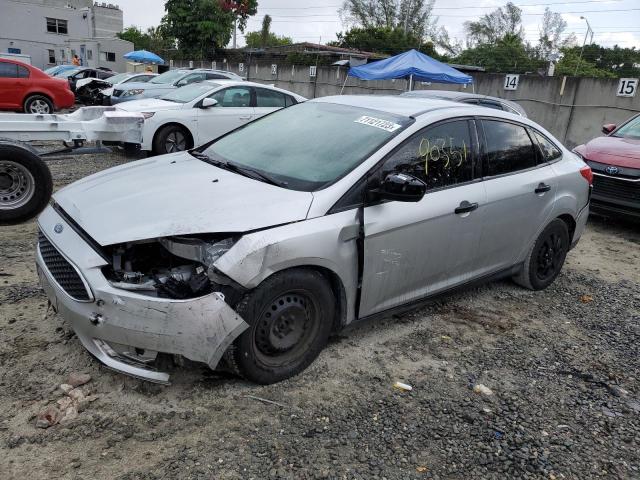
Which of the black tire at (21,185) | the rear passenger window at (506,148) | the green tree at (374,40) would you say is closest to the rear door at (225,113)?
the black tire at (21,185)

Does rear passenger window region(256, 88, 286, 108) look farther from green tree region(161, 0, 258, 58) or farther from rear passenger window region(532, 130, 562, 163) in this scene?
green tree region(161, 0, 258, 58)

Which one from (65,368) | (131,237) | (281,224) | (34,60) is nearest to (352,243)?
(281,224)

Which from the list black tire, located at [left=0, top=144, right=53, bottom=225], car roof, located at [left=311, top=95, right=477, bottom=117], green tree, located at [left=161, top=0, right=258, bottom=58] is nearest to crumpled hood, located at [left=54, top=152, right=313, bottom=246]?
car roof, located at [left=311, top=95, right=477, bottom=117]

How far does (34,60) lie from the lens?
4616 cm

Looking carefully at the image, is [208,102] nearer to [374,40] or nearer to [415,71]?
[415,71]

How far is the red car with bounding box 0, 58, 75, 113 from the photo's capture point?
14383mm

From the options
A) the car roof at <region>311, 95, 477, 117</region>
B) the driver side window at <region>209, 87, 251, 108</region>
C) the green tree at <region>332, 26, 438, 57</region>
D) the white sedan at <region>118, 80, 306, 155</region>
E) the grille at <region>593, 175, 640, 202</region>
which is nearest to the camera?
the car roof at <region>311, 95, 477, 117</region>

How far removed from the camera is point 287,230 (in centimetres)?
289

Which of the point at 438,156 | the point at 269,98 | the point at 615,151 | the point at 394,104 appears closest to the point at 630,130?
the point at 615,151

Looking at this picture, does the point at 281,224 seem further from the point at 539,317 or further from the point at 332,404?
the point at 539,317

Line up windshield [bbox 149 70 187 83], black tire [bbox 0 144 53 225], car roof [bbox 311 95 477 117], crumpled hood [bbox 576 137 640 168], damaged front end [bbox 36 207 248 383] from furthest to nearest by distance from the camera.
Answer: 1. windshield [bbox 149 70 187 83]
2. crumpled hood [bbox 576 137 640 168]
3. black tire [bbox 0 144 53 225]
4. car roof [bbox 311 95 477 117]
5. damaged front end [bbox 36 207 248 383]

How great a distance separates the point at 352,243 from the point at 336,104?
145 centimetres

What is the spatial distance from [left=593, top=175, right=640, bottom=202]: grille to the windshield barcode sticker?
16.0 feet

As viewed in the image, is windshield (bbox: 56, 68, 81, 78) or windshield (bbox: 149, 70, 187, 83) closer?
windshield (bbox: 149, 70, 187, 83)
